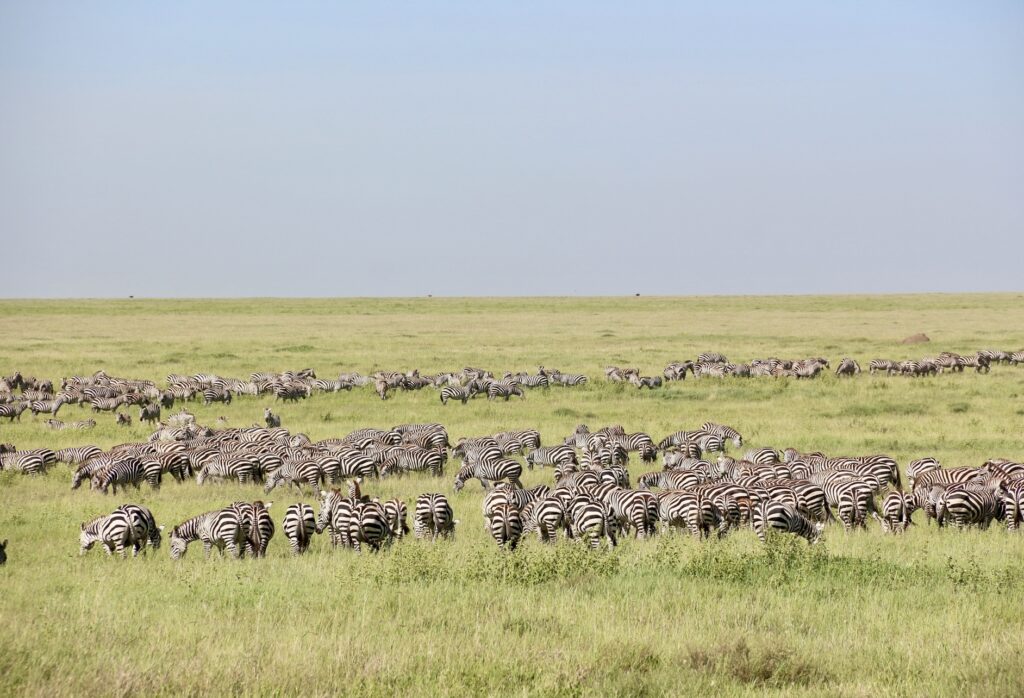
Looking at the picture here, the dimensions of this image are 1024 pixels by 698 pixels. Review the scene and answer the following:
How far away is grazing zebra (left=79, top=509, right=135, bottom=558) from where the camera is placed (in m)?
14.2

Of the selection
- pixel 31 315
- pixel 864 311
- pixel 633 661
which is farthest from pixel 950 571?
pixel 31 315

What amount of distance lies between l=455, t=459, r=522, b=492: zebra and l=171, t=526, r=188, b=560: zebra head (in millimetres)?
6938

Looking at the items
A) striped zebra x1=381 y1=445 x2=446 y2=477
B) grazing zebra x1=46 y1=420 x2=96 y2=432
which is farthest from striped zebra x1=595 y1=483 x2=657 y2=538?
grazing zebra x1=46 y1=420 x2=96 y2=432

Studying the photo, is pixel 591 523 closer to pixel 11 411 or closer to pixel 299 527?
pixel 299 527

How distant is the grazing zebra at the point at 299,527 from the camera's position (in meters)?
14.4

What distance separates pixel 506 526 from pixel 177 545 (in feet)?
14.3

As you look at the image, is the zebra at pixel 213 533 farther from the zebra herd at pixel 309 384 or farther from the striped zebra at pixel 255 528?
the zebra herd at pixel 309 384

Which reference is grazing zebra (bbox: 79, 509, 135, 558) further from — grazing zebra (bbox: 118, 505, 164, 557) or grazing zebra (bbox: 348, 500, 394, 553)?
grazing zebra (bbox: 348, 500, 394, 553)

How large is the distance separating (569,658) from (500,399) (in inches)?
1087

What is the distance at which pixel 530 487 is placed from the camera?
19516mm

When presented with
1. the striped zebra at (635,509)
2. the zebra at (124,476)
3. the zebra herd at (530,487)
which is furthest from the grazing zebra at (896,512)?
the zebra at (124,476)

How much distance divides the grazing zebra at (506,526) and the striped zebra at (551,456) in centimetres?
758

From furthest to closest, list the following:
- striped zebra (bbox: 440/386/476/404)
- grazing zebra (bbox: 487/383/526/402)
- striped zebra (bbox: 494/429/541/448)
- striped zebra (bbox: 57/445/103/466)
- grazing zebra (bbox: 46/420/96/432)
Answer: grazing zebra (bbox: 487/383/526/402) → striped zebra (bbox: 440/386/476/404) → grazing zebra (bbox: 46/420/96/432) → striped zebra (bbox: 494/429/541/448) → striped zebra (bbox: 57/445/103/466)

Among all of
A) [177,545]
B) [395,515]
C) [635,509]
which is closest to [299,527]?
[395,515]
